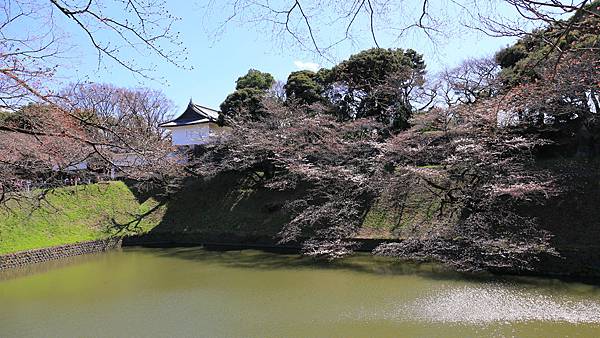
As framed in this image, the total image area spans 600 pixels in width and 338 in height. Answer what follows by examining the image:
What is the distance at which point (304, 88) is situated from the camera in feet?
48.1

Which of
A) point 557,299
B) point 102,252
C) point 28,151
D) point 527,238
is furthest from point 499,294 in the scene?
point 102,252

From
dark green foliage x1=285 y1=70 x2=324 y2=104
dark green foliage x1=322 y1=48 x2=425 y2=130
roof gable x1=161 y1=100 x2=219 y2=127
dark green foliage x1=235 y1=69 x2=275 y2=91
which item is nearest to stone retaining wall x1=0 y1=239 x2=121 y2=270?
roof gable x1=161 y1=100 x2=219 y2=127

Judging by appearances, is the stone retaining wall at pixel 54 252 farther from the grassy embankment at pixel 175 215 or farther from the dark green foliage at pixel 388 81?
the dark green foliage at pixel 388 81

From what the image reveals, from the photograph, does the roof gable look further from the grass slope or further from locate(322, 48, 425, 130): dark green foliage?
locate(322, 48, 425, 130): dark green foliage

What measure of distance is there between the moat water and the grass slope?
173cm

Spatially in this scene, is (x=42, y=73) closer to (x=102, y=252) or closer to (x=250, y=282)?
(x=250, y=282)

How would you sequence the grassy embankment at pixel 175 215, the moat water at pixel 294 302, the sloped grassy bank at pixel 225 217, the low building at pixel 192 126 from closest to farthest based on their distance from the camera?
the moat water at pixel 294 302 → the sloped grassy bank at pixel 225 217 → the grassy embankment at pixel 175 215 → the low building at pixel 192 126

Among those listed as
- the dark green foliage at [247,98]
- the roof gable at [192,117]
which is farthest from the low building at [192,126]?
the dark green foliage at [247,98]

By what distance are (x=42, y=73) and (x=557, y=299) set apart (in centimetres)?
683

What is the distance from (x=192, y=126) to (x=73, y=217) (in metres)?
6.16

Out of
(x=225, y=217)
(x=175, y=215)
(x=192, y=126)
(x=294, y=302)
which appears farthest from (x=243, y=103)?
(x=294, y=302)

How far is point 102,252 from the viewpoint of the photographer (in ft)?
39.2

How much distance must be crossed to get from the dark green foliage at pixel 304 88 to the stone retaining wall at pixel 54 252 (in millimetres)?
7451

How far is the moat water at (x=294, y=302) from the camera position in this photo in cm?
545
